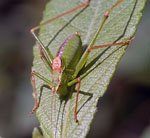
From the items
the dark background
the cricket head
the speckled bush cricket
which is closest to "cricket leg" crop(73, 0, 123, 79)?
the speckled bush cricket

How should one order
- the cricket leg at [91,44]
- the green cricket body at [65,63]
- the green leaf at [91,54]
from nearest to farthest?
the green leaf at [91,54]
the cricket leg at [91,44]
the green cricket body at [65,63]

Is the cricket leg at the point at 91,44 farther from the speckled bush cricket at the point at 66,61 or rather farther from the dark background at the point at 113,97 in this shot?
the dark background at the point at 113,97

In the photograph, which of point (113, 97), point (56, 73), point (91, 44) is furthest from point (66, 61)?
point (113, 97)

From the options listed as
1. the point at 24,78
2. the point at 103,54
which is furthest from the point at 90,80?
the point at 24,78

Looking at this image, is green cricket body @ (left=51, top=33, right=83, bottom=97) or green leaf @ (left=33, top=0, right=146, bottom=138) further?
green cricket body @ (left=51, top=33, right=83, bottom=97)

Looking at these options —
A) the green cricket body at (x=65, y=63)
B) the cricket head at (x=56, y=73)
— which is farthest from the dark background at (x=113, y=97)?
the cricket head at (x=56, y=73)

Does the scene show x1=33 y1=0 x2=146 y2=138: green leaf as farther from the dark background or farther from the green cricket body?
the dark background

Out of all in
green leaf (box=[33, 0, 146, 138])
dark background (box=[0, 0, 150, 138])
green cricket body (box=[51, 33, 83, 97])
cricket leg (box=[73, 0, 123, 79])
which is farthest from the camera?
dark background (box=[0, 0, 150, 138])
